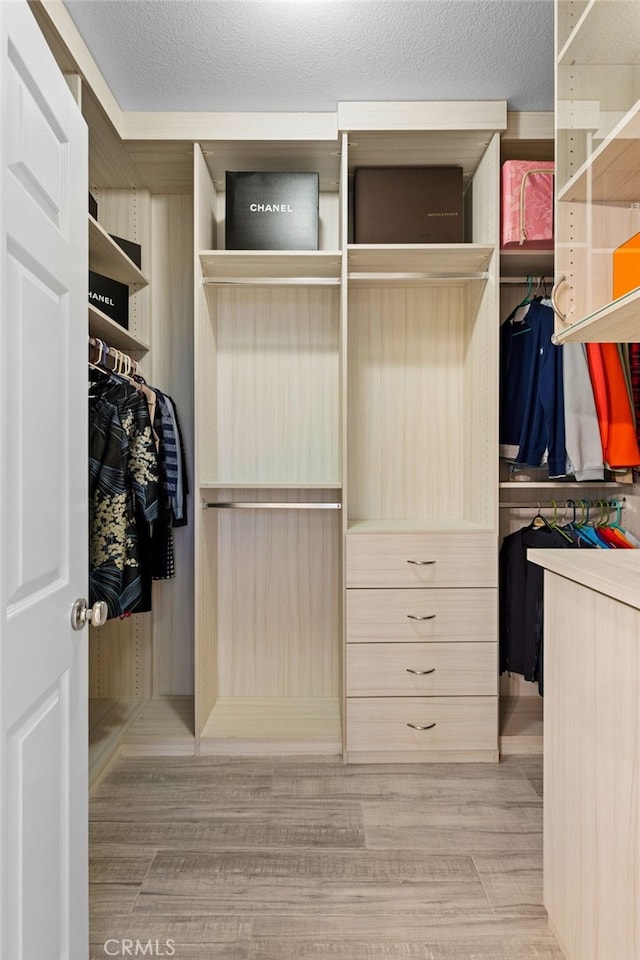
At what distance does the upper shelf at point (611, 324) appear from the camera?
122 cm

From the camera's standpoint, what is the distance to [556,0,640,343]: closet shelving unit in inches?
55.4

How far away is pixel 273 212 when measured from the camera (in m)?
2.46

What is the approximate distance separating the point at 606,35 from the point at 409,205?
1.05 metres

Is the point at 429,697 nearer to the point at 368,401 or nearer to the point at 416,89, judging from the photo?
the point at 368,401

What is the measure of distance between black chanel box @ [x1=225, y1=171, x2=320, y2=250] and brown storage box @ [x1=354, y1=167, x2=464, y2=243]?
0.64 ft

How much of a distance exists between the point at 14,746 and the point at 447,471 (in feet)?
7.25

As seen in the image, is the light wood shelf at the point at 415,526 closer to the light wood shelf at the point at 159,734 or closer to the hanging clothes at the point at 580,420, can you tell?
the hanging clothes at the point at 580,420

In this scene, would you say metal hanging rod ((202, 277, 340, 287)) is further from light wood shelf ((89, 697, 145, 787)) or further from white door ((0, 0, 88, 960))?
light wood shelf ((89, 697, 145, 787))

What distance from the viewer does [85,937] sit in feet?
4.25

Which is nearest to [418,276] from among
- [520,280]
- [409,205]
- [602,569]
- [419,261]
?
[419,261]

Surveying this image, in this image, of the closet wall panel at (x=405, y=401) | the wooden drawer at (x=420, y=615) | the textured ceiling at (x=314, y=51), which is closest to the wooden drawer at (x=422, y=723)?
the wooden drawer at (x=420, y=615)

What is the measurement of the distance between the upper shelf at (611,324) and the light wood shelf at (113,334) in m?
1.48

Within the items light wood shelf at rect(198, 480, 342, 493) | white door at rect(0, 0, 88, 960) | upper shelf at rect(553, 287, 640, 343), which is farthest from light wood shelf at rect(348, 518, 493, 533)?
white door at rect(0, 0, 88, 960)

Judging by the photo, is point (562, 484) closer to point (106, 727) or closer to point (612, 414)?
point (612, 414)
